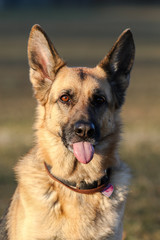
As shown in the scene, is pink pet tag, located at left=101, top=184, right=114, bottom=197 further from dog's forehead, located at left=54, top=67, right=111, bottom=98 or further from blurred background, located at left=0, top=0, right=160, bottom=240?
dog's forehead, located at left=54, top=67, right=111, bottom=98

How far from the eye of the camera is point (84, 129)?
3.72 meters

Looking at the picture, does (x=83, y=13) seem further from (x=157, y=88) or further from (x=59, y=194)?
(x=59, y=194)

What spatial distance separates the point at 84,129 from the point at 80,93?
1.87ft

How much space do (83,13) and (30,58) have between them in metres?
56.8

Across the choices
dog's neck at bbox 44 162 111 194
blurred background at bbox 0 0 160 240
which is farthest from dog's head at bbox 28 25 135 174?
blurred background at bbox 0 0 160 240

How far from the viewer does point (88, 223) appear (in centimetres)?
375

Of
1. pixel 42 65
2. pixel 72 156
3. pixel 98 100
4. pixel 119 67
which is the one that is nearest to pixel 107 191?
pixel 72 156

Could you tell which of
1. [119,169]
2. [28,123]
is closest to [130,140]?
[28,123]

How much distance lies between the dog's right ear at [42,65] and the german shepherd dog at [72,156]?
0.01 meters

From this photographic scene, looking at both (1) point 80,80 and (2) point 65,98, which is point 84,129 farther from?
(1) point 80,80

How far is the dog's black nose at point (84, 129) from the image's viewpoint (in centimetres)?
372

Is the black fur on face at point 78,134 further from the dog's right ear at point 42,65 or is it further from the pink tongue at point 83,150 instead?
the dog's right ear at point 42,65

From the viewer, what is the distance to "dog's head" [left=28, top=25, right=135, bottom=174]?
3889 mm

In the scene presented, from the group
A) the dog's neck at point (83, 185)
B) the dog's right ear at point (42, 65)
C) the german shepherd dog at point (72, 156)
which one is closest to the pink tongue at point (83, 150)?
the german shepherd dog at point (72, 156)
